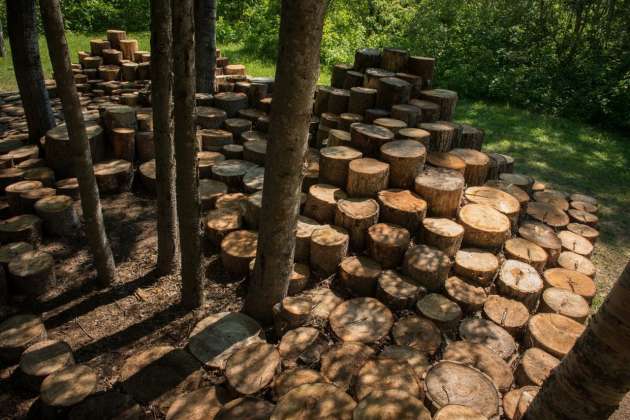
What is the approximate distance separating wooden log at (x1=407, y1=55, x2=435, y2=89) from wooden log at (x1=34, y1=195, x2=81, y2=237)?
4.59 m

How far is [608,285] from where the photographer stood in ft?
16.6

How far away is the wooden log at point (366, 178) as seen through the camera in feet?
14.6

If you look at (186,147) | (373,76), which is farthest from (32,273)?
(373,76)

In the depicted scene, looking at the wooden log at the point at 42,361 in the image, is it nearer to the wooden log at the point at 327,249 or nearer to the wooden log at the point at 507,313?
the wooden log at the point at 327,249

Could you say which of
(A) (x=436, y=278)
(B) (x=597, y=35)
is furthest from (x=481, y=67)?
(A) (x=436, y=278)

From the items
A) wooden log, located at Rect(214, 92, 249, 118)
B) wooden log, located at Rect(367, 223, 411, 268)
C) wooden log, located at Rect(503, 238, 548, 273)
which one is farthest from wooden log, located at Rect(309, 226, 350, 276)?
wooden log, located at Rect(214, 92, 249, 118)

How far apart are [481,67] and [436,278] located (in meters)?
10.0

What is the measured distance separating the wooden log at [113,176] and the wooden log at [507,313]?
4.35 m

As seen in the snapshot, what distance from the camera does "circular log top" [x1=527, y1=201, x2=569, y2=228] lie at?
546cm

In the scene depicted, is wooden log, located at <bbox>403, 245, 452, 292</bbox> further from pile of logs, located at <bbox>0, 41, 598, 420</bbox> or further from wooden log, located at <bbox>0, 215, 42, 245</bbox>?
wooden log, located at <bbox>0, 215, 42, 245</bbox>

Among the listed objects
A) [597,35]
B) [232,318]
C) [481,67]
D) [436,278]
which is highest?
[597,35]

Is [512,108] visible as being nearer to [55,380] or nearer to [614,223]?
[614,223]

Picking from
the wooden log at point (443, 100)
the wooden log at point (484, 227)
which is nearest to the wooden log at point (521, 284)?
the wooden log at point (484, 227)

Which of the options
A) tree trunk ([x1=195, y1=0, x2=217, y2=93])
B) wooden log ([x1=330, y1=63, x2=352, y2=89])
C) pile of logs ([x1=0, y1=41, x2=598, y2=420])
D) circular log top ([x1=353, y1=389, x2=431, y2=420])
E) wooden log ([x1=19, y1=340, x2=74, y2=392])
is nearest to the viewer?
circular log top ([x1=353, y1=389, x2=431, y2=420])
